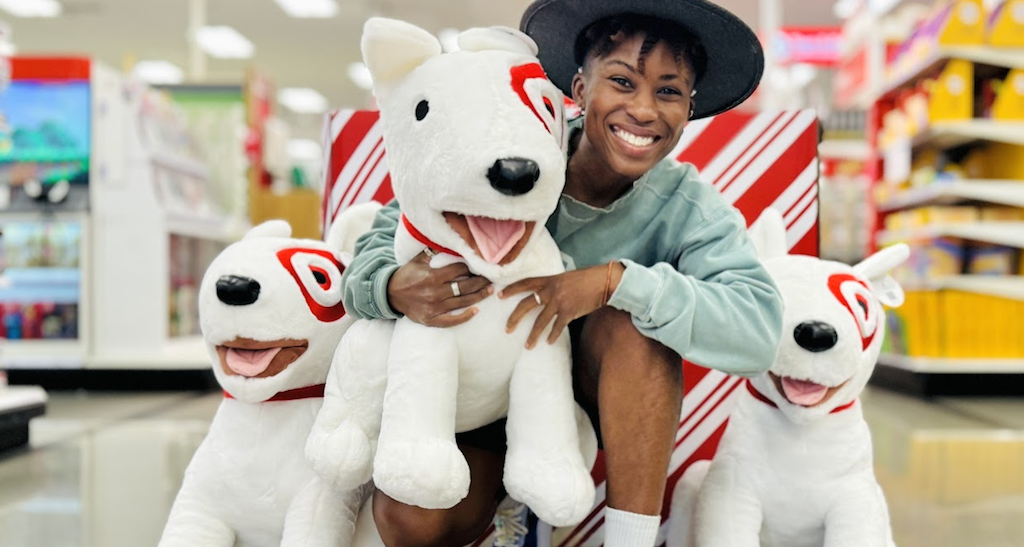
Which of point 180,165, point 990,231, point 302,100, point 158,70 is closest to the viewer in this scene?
point 990,231

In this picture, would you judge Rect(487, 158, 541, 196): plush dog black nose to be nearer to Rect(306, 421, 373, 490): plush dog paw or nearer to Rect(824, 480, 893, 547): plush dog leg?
Rect(306, 421, 373, 490): plush dog paw

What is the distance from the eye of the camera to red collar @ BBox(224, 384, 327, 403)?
1.40m

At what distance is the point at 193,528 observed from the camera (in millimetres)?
1346

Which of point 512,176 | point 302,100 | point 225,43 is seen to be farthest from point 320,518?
point 302,100

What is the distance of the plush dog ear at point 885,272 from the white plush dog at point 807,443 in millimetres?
52

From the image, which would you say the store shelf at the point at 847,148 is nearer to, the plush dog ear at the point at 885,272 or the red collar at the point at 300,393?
the plush dog ear at the point at 885,272

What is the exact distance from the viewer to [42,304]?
446 centimetres

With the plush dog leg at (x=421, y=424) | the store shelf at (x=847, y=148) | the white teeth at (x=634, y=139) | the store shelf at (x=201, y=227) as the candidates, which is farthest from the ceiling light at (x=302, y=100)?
the plush dog leg at (x=421, y=424)

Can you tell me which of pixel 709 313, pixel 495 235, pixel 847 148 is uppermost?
pixel 847 148

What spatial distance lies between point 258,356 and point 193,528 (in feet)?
0.94

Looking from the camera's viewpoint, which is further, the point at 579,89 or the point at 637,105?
the point at 579,89

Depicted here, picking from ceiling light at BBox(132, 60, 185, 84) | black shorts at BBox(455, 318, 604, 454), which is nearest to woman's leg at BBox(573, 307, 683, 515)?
black shorts at BBox(455, 318, 604, 454)

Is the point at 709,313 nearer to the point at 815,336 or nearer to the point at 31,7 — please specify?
the point at 815,336

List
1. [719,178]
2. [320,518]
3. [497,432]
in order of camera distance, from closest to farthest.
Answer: [320,518], [497,432], [719,178]
